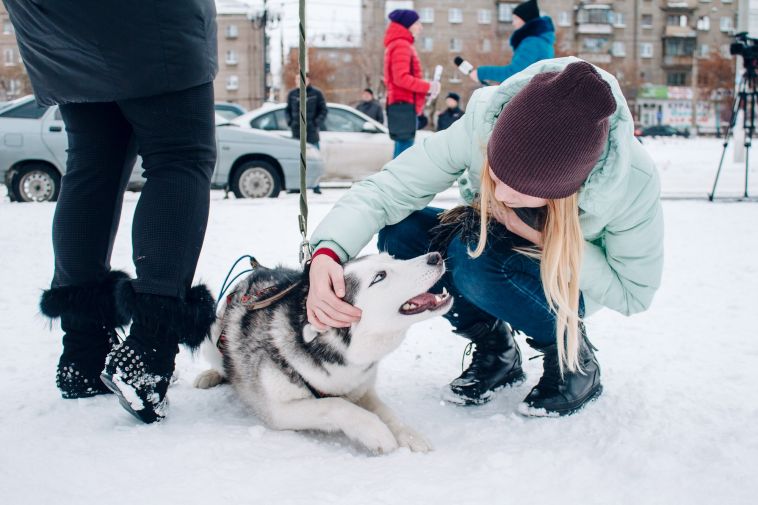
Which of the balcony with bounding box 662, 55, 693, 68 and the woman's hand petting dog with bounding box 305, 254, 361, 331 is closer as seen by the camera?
the woman's hand petting dog with bounding box 305, 254, 361, 331

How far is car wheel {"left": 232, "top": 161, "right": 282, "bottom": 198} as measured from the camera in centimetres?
921

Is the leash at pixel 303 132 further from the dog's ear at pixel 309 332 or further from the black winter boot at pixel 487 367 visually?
the black winter boot at pixel 487 367

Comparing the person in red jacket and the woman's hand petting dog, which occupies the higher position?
the person in red jacket

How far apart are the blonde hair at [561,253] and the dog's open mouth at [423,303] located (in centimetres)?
24

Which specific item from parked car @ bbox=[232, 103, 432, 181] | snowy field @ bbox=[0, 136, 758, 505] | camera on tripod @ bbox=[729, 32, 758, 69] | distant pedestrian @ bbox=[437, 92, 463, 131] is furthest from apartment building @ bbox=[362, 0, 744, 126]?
snowy field @ bbox=[0, 136, 758, 505]

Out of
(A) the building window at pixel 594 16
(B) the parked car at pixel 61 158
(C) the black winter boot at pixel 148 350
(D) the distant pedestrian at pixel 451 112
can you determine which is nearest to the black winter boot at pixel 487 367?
(C) the black winter boot at pixel 148 350

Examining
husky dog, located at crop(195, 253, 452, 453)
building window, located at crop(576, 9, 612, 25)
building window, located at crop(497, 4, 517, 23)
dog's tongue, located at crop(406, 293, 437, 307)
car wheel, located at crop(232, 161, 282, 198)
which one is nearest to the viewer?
husky dog, located at crop(195, 253, 452, 453)

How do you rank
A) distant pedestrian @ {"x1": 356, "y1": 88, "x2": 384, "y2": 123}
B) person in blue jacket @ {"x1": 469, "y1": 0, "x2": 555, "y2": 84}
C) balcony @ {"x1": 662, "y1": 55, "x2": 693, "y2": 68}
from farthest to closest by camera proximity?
balcony @ {"x1": 662, "y1": 55, "x2": 693, "y2": 68} → distant pedestrian @ {"x1": 356, "y1": 88, "x2": 384, "y2": 123} → person in blue jacket @ {"x1": 469, "y1": 0, "x2": 555, "y2": 84}

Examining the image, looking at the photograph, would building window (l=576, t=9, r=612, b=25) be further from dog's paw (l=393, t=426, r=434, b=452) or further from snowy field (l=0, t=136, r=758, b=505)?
dog's paw (l=393, t=426, r=434, b=452)

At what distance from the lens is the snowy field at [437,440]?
62.4 inches

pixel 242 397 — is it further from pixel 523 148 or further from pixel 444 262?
pixel 523 148

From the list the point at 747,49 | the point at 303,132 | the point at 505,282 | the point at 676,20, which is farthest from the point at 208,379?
the point at 676,20

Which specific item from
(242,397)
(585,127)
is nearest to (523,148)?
(585,127)

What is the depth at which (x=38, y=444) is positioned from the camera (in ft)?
5.83
